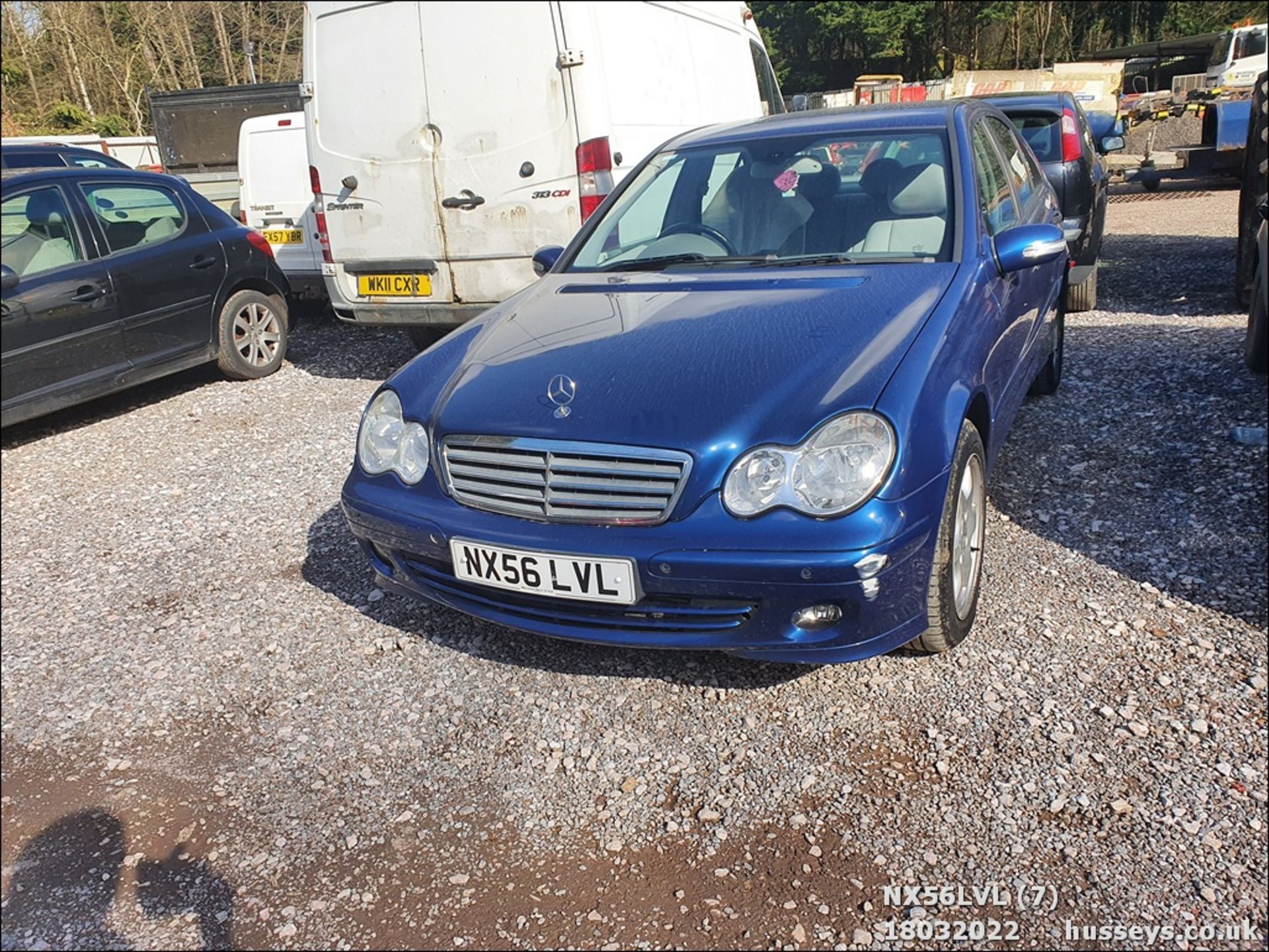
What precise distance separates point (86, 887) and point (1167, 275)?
8.92 m

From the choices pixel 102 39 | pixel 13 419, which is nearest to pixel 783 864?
pixel 13 419

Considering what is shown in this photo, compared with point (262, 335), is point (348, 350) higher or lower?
lower

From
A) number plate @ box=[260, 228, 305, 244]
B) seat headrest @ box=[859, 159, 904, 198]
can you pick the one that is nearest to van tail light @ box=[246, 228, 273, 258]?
number plate @ box=[260, 228, 305, 244]

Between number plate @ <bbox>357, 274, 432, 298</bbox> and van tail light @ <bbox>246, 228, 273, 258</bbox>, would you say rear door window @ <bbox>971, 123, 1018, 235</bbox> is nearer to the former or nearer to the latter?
number plate @ <bbox>357, 274, 432, 298</bbox>

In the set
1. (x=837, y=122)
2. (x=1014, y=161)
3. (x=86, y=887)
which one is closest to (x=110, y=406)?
(x=86, y=887)

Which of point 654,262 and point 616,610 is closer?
point 616,610

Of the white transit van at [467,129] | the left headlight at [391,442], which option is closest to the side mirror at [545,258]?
the left headlight at [391,442]

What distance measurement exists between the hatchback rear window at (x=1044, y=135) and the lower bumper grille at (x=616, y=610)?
17.5 feet

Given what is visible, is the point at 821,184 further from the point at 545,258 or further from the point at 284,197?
the point at 284,197

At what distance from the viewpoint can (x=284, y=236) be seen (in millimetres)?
8641

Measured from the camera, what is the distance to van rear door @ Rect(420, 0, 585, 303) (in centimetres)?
548

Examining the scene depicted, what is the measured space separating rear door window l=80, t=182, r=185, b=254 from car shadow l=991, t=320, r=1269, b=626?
3.06 meters

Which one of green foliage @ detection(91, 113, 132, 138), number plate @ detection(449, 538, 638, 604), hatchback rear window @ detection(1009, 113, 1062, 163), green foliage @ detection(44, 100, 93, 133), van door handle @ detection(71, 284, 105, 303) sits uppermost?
green foliage @ detection(44, 100, 93, 133)

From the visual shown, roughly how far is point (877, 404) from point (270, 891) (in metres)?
1.79
